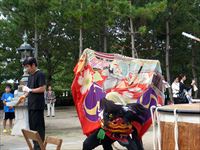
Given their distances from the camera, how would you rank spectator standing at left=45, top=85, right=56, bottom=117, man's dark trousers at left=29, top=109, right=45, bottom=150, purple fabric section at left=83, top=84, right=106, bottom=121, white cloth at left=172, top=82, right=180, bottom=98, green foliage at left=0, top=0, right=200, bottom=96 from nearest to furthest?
man's dark trousers at left=29, top=109, right=45, bottom=150 < purple fabric section at left=83, top=84, right=106, bottom=121 < white cloth at left=172, top=82, right=180, bottom=98 < spectator standing at left=45, top=85, right=56, bottom=117 < green foliage at left=0, top=0, right=200, bottom=96

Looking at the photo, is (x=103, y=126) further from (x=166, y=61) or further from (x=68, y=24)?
(x=166, y=61)

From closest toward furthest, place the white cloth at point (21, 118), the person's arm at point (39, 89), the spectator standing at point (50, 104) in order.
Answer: the person's arm at point (39, 89) → the white cloth at point (21, 118) → the spectator standing at point (50, 104)

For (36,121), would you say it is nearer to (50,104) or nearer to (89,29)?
(50,104)

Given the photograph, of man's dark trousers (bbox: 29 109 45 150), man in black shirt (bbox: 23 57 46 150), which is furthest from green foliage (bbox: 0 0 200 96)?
man's dark trousers (bbox: 29 109 45 150)

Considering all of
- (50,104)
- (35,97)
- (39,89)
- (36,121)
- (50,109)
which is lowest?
(50,109)

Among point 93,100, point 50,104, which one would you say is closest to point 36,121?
point 93,100

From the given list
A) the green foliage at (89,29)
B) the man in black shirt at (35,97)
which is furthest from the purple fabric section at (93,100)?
the green foliage at (89,29)

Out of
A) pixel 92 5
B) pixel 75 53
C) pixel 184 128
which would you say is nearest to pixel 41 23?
pixel 92 5

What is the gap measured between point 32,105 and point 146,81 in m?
2.17

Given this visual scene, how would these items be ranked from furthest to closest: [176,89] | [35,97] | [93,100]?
[176,89] < [93,100] < [35,97]

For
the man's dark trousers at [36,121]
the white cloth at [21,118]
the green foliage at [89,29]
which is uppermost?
the green foliage at [89,29]

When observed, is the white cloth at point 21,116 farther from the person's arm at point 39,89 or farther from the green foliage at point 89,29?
the green foliage at point 89,29

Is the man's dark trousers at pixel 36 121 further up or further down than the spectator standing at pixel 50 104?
further up

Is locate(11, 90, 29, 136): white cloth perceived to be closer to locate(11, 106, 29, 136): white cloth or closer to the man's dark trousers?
locate(11, 106, 29, 136): white cloth
